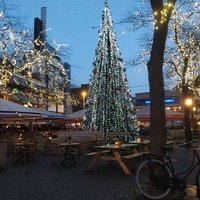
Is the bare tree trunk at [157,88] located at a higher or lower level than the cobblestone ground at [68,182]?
higher

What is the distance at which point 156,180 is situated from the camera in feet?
28.2

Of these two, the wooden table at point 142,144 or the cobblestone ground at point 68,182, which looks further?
the wooden table at point 142,144

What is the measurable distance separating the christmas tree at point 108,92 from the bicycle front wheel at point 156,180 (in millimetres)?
14896

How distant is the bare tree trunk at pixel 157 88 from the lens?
9.30 meters

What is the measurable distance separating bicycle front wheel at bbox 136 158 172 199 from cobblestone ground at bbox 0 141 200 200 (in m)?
0.27

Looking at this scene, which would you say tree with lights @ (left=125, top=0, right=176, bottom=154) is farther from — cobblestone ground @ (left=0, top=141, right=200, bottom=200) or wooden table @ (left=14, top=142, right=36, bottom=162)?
wooden table @ (left=14, top=142, right=36, bottom=162)

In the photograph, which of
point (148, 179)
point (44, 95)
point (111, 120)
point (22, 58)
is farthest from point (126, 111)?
point (44, 95)

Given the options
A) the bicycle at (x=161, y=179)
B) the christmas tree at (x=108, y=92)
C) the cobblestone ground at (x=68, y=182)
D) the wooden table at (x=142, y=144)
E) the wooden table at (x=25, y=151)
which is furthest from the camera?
the christmas tree at (x=108, y=92)

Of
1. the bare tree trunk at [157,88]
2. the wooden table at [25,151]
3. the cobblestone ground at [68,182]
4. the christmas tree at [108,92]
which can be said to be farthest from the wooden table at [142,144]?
the bare tree trunk at [157,88]

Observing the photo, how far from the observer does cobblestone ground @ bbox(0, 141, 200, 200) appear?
920cm

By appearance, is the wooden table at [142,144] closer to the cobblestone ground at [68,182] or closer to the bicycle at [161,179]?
the cobblestone ground at [68,182]

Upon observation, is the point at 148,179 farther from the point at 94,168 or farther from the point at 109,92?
the point at 109,92

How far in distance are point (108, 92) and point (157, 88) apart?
14748 millimetres

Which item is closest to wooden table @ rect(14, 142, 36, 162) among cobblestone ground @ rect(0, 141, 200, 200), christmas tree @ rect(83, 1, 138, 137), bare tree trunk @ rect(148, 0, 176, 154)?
cobblestone ground @ rect(0, 141, 200, 200)
